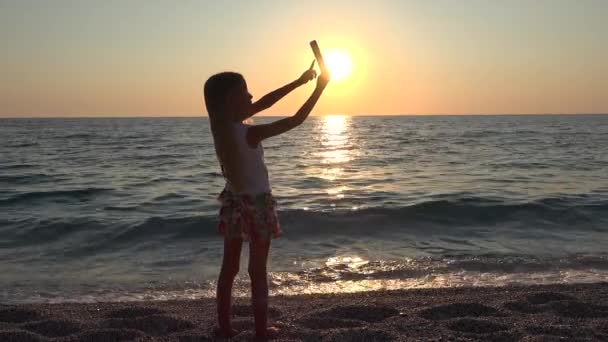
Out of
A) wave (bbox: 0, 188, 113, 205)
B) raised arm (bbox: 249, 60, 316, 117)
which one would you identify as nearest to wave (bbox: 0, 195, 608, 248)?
wave (bbox: 0, 188, 113, 205)

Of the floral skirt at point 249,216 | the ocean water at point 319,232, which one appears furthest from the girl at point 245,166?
the ocean water at point 319,232

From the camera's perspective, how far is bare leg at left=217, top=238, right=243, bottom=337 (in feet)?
13.5

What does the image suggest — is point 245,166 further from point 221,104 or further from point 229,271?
point 229,271

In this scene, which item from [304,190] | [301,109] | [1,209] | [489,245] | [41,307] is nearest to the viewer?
[301,109]

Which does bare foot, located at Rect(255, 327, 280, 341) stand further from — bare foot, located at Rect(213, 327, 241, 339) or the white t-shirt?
the white t-shirt

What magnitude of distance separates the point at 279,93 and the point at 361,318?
208cm

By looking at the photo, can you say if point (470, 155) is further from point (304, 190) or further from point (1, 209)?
point (1, 209)

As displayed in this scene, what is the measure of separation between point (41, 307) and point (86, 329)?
1102 millimetres

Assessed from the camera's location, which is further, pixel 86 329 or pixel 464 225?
pixel 464 225

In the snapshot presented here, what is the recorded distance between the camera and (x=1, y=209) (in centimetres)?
1189

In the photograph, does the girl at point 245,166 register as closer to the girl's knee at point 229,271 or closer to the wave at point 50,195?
the girl's knee at point 229,271

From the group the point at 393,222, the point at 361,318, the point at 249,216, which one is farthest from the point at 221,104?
the point at 393,222

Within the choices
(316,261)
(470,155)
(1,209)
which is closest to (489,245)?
(316,261)

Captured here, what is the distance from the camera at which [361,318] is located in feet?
16.1
